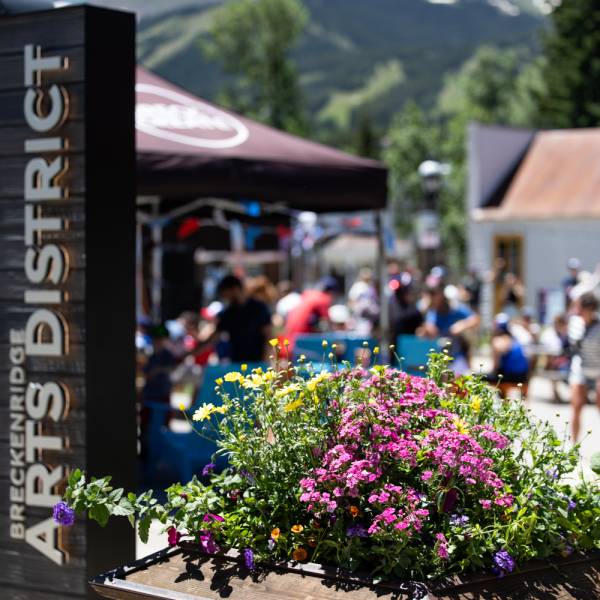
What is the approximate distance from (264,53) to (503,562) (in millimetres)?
60991

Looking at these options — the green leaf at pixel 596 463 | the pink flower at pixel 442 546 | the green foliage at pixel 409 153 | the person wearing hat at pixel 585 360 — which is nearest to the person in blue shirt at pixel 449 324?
the person wearing hat at pixel 585 360

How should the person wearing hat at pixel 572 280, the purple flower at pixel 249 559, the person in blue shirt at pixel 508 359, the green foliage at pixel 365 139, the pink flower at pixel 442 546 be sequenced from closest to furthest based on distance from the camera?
1. the pink flower at pixel 442 546
2. the purple flower at pixel 249 559
3. the person in blue shirt at pixel 508 359
4. the person wearing hat at pixel 572 280
5. the green foliage at pixel 365 139

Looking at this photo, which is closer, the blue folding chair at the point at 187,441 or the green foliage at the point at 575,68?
the blue folding chair at the point at 187,441

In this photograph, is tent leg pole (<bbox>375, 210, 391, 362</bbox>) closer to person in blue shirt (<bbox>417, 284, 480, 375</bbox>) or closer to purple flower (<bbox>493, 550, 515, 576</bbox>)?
person in blue shirt (<bbox>417, 284, 480, 375</bbox>)

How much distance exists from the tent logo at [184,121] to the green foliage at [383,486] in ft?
14.7

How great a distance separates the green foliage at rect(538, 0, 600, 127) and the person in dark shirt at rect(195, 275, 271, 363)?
126 feet

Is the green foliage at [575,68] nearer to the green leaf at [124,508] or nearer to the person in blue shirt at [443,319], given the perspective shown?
the person in blue shirt at [443,319]

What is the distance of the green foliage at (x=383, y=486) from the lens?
2928mm

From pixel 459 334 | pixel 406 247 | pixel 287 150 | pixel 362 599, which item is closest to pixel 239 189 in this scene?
pixel 287 150

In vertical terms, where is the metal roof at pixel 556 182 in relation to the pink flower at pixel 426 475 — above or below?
above

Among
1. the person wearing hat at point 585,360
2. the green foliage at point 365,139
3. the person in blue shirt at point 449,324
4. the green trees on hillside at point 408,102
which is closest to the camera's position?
the person wearing hat at point 585,360

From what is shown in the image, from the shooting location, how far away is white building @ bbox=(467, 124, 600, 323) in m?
29.0

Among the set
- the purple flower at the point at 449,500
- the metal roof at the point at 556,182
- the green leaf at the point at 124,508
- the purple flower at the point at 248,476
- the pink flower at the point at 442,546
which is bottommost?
the pink flower at the point at 442,546

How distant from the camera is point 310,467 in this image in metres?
3.14
